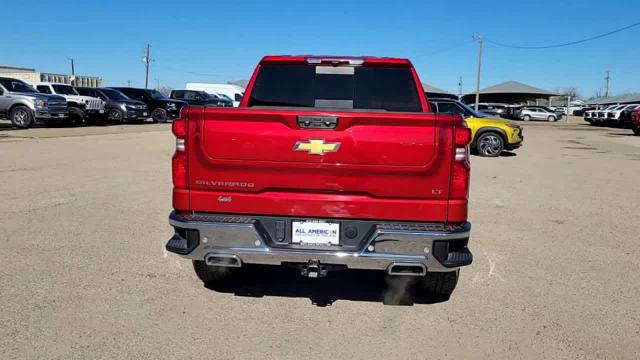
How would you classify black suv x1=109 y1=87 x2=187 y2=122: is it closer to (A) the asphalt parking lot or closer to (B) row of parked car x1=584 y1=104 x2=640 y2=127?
(A) the asphalt parking lot

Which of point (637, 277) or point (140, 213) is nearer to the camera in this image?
point (637, 277)

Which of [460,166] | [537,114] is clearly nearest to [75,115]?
[460,166]

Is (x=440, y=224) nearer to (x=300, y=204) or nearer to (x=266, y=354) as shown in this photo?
(x=300, y=204)

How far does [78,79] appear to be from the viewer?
71750mm

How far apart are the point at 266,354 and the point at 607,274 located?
137 inches

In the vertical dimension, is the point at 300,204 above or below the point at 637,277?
above

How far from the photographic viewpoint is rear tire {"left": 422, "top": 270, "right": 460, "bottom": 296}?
4000 mm

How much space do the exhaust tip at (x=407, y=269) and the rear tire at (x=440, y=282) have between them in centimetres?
63

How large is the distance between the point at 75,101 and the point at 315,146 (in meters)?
23.4

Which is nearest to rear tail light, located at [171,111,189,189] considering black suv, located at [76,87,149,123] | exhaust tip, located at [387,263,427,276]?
exhaust tip, located at [387,263,427,276]

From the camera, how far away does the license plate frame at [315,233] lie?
343 centimetres

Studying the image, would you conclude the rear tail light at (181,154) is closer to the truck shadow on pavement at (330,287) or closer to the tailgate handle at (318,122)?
the tailgate handle at (318,122)

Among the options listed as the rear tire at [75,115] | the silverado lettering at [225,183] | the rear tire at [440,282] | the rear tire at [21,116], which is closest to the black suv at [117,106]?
the rear tire at [75,115]

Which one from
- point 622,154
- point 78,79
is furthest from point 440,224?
point 78,79
